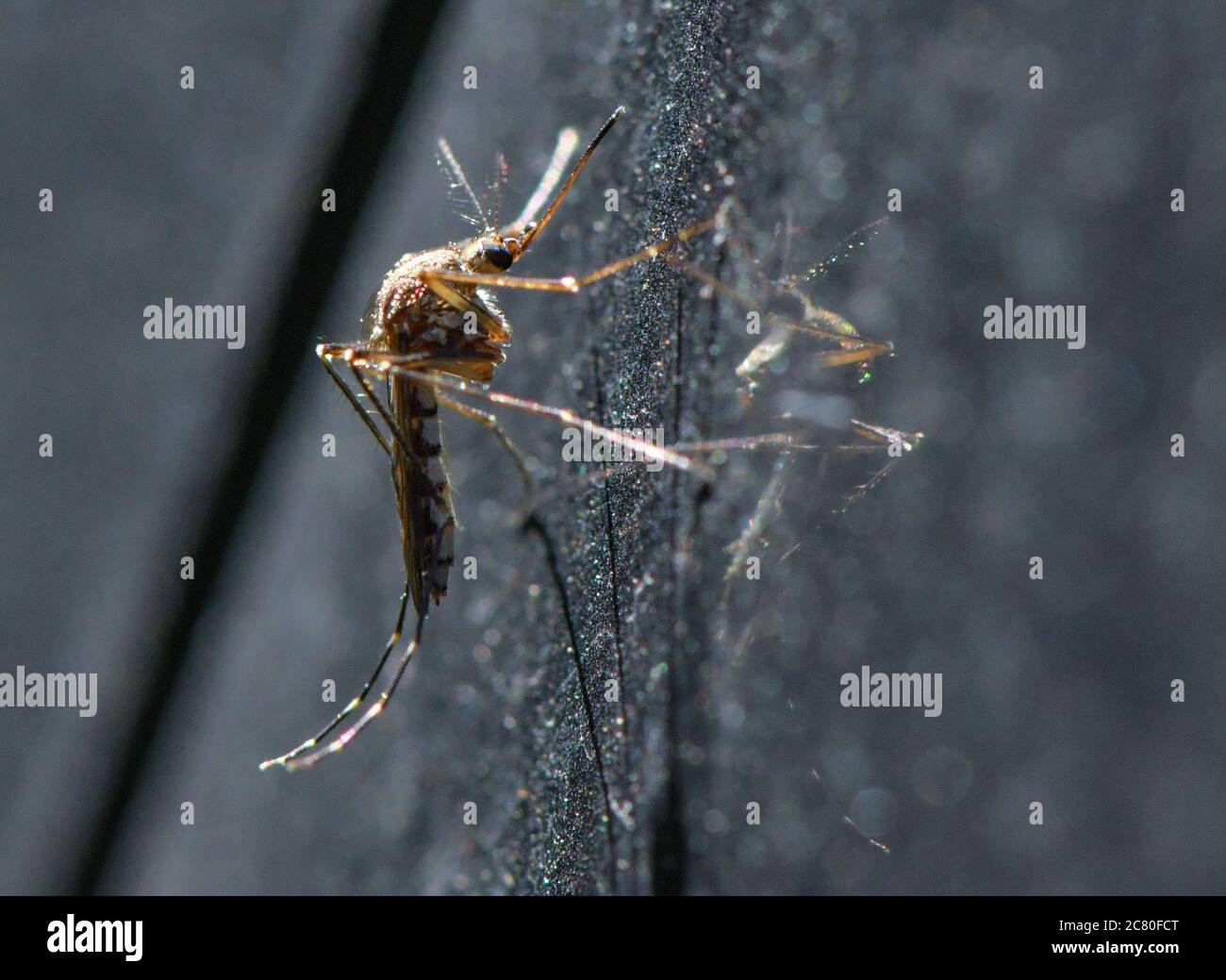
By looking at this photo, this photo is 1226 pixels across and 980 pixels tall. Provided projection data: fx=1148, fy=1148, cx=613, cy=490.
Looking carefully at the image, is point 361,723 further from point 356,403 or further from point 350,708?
point 356,403

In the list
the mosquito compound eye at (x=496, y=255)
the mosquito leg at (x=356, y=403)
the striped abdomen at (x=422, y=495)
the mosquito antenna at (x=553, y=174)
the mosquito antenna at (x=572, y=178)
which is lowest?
the striped abdomen at (x=422, y=495)

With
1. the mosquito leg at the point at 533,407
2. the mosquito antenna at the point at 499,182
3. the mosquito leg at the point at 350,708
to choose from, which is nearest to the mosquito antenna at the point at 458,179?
the mosquito antenna at the point at 499,182

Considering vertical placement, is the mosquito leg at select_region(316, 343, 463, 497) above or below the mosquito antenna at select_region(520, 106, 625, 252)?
below

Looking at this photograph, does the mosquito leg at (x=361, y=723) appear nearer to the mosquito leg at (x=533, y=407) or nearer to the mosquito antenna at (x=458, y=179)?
the mosquito leg at (x=533, y=407)

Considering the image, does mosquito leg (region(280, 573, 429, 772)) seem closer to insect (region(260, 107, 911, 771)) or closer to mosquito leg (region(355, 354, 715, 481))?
insect (region(260, 107, 911, 771))

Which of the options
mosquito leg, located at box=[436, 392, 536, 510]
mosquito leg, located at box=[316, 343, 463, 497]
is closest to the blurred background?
mosquito leg, located at box=[436, 392, 536, 510]
